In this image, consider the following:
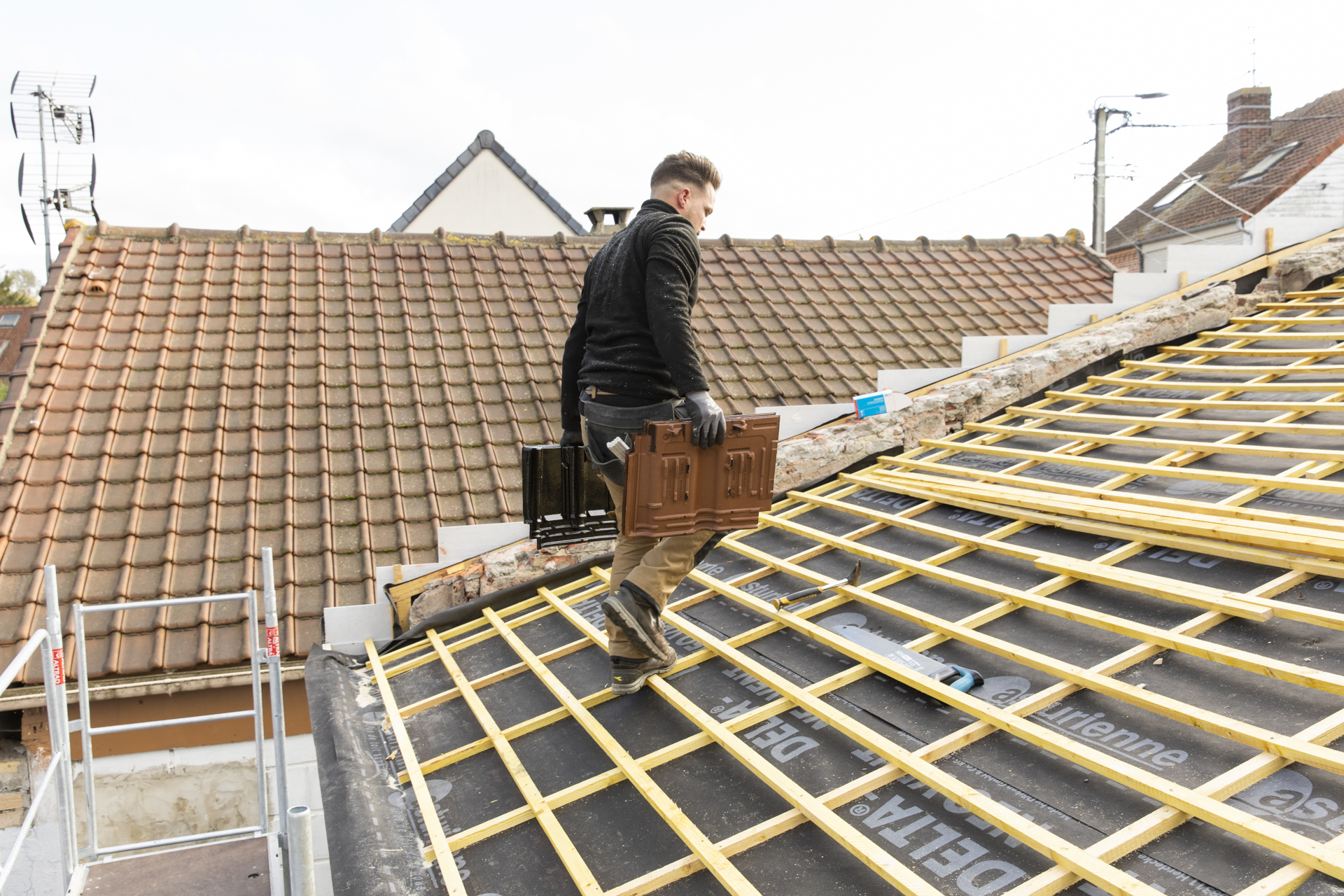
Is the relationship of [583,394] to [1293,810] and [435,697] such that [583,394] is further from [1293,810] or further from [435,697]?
[1293,810]

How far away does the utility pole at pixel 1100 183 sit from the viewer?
19.3 metres

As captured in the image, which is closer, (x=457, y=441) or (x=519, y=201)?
(x=457, y=441)

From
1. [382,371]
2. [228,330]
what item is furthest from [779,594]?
[228,330]

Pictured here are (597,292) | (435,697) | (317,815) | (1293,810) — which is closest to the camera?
(1293,810)

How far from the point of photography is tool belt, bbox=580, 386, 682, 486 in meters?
2.99

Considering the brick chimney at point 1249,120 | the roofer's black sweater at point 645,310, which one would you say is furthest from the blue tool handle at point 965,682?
the brick chimney at point 1249,120

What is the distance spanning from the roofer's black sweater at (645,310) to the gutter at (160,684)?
2.70 meters

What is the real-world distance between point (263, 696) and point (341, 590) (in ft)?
2.30

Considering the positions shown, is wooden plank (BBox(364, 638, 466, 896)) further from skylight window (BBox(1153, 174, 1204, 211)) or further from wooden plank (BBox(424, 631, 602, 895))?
skylight window (BBox(1153, 174, 1204, 211))

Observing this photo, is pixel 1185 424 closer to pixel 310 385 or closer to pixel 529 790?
pixel 529 790

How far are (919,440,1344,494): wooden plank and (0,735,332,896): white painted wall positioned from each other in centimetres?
402

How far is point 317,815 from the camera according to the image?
4.67 metres

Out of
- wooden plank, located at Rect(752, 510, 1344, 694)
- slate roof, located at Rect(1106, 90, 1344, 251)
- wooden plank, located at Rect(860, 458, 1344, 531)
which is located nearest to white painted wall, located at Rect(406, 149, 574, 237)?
wooden plank, located at Rect(860, 458, 1344, 531)

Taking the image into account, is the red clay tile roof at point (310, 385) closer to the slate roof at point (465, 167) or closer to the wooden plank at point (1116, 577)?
the wooden plank at point (1116, 577)
